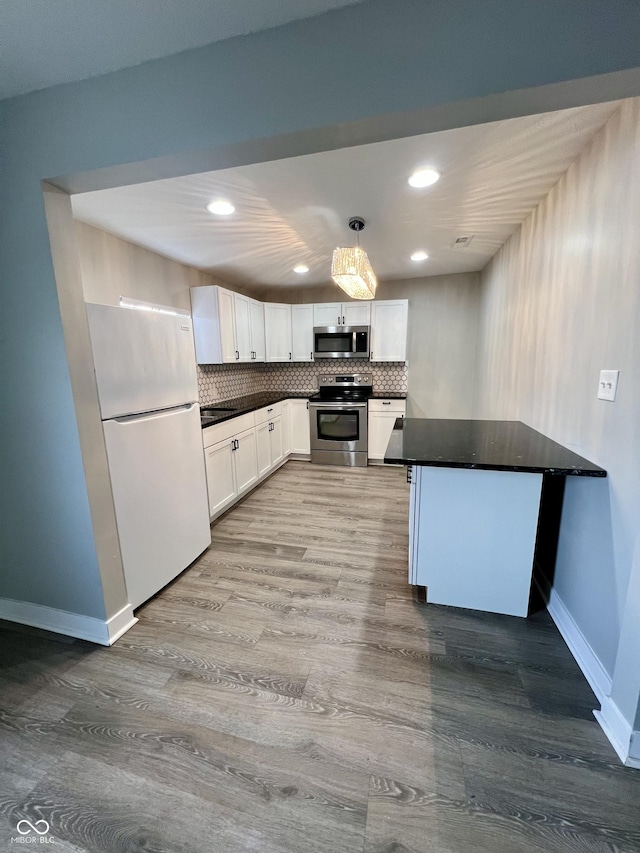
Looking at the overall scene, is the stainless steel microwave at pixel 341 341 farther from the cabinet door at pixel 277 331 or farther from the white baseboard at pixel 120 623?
the white baseboard at pixel 120 623

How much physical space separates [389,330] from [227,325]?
208 cm

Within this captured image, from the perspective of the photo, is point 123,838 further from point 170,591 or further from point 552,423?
point 552,423

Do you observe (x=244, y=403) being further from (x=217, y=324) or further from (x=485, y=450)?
(x=485, y=450)

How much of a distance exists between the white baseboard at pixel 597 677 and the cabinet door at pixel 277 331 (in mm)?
3892

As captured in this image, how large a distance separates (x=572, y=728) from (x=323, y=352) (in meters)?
4.06

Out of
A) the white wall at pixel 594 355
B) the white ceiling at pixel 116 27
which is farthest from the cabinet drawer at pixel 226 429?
the white wall at pixel 594 355

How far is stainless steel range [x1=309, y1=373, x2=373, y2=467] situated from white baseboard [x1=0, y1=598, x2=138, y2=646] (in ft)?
9.77

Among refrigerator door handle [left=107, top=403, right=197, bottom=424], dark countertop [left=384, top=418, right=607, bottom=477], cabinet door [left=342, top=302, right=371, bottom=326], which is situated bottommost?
dark countertop [left=384, top=418, right=607, bottom=477]

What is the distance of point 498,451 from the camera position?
1.77 metres

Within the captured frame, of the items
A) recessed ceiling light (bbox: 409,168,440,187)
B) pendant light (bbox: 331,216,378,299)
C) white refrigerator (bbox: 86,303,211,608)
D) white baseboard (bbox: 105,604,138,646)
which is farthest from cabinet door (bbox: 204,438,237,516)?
recessed ceiling light (bbox: 409,168,440,187)

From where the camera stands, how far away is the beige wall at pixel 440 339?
14.3 ft

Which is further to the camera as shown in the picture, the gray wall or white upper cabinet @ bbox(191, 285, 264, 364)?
white upper cabinet @ bbox(191, 285, 264, 364)

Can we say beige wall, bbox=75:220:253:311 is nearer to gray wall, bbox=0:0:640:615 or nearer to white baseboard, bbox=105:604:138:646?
gray wall, bbox=0:0:640:615

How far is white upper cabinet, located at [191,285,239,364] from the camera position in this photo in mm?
3510
